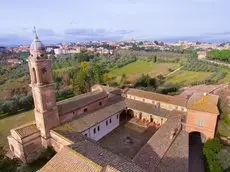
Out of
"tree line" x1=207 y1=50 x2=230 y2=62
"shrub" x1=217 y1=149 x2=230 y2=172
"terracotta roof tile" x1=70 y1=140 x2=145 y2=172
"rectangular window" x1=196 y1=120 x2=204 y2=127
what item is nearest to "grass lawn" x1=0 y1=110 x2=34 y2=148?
"terracotta roof tile" x1=70 y1=140 x2=145 y2=172

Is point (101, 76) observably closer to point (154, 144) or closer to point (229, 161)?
point (154, 144)

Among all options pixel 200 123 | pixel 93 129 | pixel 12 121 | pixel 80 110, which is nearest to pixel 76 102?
pixel 80 110

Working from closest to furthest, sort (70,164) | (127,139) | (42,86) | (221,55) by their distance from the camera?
(70,164)
(42,86)
(127,139)
(221,55)

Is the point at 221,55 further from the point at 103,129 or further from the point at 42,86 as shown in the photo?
the point at 42,86

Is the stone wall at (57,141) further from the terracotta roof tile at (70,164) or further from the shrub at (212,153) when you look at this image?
the shrub at (212,153)

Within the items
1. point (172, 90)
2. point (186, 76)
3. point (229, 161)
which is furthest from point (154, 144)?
point (186, 76)

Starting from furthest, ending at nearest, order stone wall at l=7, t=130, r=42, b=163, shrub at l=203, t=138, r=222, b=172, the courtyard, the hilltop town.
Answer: the courtyard < stone wall at l=7, t=130, r=42, b=163 < shrub at l=203, t=138, r=222, b=172 < the hilltop town

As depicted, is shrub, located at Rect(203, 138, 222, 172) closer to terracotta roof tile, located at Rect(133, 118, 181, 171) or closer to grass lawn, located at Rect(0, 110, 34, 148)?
terracotta roof tile, located at Rect(133, 118, 181, 171)

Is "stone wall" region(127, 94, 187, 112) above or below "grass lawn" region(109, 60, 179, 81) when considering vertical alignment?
above
